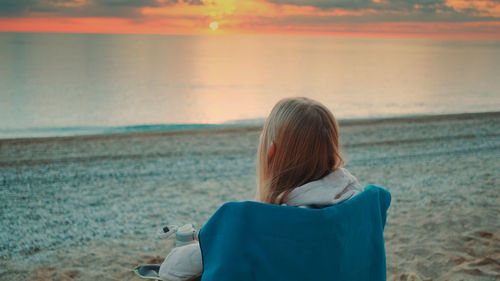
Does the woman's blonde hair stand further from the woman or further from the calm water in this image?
the calm water

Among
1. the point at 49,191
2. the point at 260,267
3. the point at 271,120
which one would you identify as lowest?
the point at 49,191

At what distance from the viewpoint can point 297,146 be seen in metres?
1.73

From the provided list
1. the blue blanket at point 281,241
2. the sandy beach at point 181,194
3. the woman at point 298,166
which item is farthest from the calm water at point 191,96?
the blue blanket at point 281,241

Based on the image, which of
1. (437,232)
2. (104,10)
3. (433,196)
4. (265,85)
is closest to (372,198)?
(437,232)

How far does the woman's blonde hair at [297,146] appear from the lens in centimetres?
172

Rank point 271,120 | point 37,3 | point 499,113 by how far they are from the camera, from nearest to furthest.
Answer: point 271,120
point 499,113
point 37,3

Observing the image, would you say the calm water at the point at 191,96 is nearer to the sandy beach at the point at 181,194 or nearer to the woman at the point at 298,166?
the sandy beach at the point at 181,194

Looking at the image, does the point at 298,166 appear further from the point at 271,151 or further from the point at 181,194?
the point at 181,194

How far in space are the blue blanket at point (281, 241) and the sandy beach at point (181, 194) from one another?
8.97ft

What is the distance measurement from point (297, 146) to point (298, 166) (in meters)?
0.08

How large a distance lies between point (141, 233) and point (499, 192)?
5.54m

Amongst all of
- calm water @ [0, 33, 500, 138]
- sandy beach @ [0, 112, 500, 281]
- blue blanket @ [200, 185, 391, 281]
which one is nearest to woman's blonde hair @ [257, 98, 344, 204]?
blue blanket @ [200, 185, 391, 281]

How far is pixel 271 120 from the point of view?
1.79 meters

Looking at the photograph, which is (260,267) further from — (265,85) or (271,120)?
(265,85)
